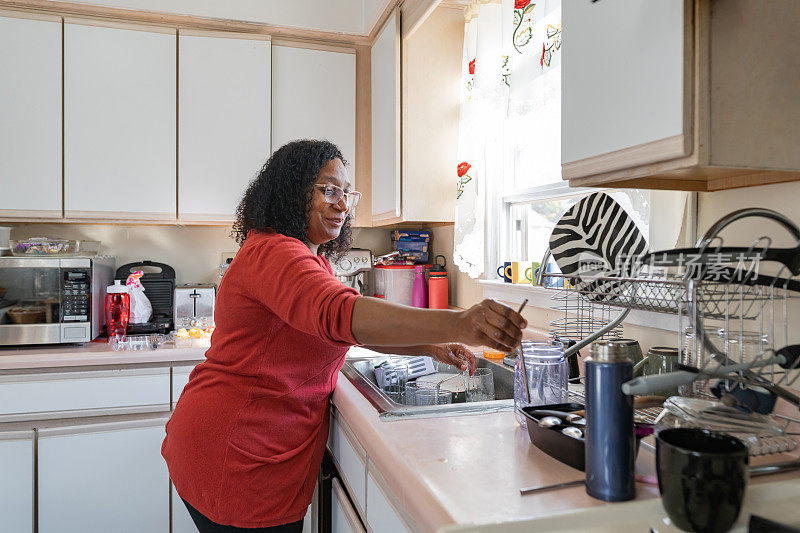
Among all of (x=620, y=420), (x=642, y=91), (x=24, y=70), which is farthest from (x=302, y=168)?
(x=24, y=70)

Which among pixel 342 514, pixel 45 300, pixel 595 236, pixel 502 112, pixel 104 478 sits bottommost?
pixel 104 478

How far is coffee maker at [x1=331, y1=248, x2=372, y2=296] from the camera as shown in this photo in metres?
2.75

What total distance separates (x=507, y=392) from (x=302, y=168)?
87 centimetres

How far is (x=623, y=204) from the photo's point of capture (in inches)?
62.6

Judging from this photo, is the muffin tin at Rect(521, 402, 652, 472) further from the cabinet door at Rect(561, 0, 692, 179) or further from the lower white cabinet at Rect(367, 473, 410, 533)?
the cabinet door at Rect(561, 0, 692, 179)

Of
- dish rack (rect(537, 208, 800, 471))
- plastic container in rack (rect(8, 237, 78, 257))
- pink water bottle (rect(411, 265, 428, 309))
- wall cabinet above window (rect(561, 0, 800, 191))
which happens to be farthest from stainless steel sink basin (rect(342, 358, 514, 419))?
plastic container in rack (rect(8, 237, 78, 257))

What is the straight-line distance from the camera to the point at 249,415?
127 centimetres

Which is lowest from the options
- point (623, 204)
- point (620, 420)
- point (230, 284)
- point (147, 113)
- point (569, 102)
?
point (620, 420)

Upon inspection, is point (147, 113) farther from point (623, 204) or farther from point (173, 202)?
point (623, 204)

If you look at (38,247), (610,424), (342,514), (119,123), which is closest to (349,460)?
(342,514)

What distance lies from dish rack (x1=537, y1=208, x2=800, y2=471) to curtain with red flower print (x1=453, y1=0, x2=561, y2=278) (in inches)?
34.9

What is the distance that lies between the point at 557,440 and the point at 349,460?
621 millimetres

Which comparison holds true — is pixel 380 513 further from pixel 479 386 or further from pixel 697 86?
pixel 697 86

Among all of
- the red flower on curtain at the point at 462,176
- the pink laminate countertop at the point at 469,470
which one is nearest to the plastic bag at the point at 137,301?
the red flower on curtain at the point at 462,176
